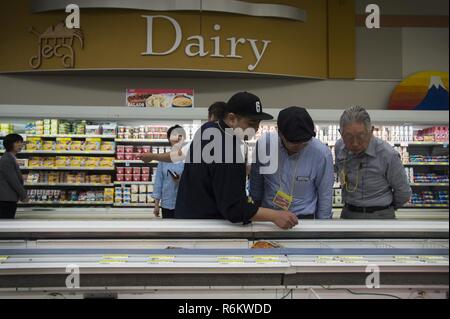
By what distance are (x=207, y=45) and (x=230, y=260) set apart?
512cm

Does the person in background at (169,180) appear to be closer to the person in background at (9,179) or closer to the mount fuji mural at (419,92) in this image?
the person in background at (9,179)

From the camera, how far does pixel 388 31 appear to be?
21.7ft

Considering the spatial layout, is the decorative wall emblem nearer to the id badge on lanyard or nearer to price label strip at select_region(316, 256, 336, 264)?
the id badge on lanyard

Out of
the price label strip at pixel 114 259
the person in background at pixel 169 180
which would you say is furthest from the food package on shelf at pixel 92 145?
the price label strip at pixel 114 259

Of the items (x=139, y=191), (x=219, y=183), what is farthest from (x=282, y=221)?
(x=139, y=191)

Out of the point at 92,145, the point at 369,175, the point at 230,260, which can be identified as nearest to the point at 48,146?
the point at 92,145

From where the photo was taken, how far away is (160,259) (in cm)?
144

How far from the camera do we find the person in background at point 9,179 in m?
4.63

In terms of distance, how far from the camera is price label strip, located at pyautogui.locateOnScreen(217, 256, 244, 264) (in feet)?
4.67

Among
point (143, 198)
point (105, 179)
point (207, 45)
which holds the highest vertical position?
point (207, 45)

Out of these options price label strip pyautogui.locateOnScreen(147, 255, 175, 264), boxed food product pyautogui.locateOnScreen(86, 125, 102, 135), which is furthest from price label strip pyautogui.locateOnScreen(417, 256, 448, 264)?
boxed food product pyautogui.locateOnScreen(86, 125, 102, 135)

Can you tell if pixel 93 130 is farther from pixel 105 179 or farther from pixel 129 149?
pixel 105 179

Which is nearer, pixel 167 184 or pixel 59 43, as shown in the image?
pixel 167 184

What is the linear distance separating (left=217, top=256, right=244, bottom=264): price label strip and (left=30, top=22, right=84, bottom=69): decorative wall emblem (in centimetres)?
533
